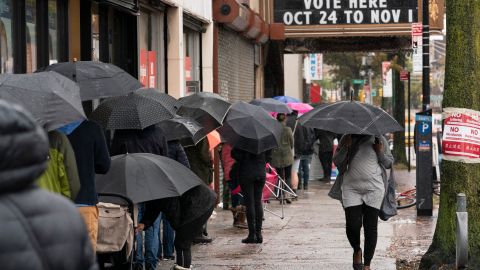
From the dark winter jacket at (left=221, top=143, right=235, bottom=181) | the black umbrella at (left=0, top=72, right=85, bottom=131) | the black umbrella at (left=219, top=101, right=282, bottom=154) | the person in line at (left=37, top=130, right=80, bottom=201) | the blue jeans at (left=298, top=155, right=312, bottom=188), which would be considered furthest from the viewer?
the blue jeans at (left=298, top=155, right=312, bottom=188)

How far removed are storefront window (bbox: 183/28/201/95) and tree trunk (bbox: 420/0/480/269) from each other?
7341 mm

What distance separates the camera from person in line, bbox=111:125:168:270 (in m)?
9.62

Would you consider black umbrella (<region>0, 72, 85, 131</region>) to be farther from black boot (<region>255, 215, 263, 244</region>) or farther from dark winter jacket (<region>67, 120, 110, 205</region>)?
black boot (<region>255, 215, 263, 244</region>)

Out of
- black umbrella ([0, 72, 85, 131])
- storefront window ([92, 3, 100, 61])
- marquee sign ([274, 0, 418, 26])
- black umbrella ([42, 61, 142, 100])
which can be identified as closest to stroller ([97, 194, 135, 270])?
black umbrella ([42, 61, 142, 100])

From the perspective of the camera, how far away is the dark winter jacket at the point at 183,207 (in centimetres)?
862

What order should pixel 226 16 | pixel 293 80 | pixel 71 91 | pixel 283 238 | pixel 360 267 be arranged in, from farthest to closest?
pixel 293 80, pixel 226 16, pixel 283 238, pixel 360 267, pixel 71 91

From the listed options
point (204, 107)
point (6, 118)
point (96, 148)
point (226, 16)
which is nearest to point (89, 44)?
point (204, 107)

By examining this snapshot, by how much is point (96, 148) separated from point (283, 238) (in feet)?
20.9

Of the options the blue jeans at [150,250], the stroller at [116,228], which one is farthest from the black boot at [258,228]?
the stroller at [116,228]

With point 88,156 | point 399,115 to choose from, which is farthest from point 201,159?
point 399,115

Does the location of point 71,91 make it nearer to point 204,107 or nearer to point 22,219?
point 22,219

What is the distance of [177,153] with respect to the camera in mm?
10492

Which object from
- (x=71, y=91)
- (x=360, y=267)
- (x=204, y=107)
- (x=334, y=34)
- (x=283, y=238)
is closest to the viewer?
(x=71, y=91)

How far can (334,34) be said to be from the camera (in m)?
24.4
